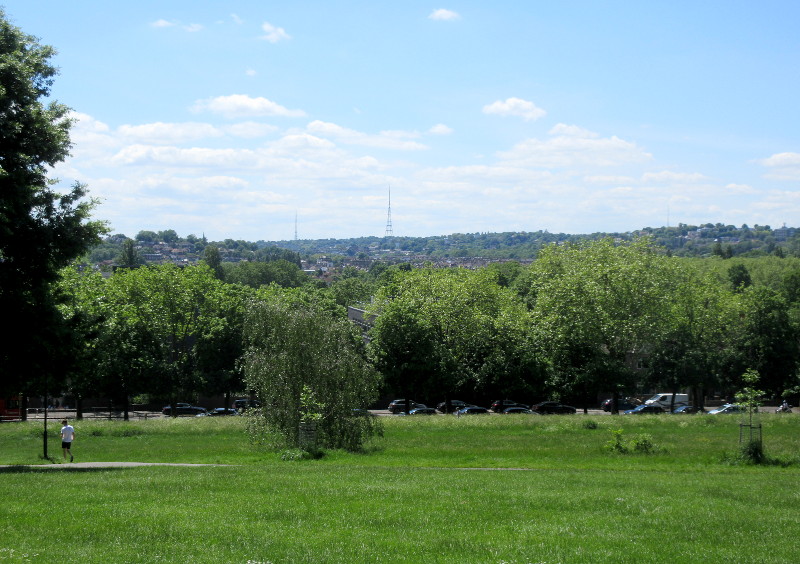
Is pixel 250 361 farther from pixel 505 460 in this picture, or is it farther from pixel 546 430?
pixel 546 430

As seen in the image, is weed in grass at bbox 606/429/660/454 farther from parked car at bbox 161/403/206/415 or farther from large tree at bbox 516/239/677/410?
parked car at bbox 161/403/206/415

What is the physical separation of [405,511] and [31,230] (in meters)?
15.6

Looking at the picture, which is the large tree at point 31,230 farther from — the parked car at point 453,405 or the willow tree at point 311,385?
the parked car at point 453,405

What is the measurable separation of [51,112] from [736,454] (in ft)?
90.2

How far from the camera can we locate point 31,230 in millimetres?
24203

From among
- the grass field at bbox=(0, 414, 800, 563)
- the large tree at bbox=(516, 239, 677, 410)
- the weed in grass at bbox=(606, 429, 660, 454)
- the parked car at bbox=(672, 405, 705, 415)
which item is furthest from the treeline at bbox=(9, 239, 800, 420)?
the grass field at bbox=(0, 414, 800, 563)

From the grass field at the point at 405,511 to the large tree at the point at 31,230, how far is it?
13.1 ft

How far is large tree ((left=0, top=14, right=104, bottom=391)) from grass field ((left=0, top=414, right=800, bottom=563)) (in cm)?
400

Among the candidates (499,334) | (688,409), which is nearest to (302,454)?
(499,334)

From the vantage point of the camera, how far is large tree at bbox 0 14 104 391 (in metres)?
23.8

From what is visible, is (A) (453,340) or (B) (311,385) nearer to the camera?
(B) (311,385)

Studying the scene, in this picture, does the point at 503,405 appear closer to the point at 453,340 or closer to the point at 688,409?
the point at 453,340

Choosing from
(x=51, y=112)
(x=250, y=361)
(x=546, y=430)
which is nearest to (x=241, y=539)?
(x=51, y=112)

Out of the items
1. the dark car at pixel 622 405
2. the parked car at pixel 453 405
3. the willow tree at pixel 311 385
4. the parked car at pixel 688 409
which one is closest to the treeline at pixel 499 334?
the parked car at pixel 453 405
